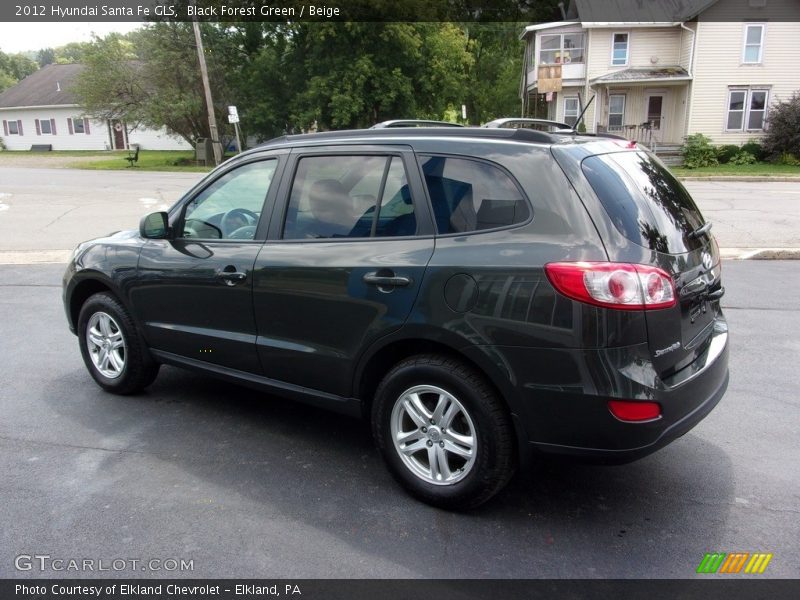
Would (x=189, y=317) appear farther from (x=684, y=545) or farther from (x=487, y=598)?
(x=684, y=545)

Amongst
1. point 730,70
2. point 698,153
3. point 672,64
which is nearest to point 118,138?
point 672,64

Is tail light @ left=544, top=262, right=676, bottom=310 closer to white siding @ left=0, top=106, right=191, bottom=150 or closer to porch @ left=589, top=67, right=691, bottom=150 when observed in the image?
porch @ left=589, top=67, right=691, bottom=150

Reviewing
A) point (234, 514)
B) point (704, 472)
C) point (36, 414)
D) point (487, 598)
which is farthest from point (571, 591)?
point (36, 414)

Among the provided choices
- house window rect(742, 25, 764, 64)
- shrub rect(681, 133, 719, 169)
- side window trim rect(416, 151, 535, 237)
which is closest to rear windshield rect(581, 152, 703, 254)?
side window trim rect(416, 151, 535, 237)

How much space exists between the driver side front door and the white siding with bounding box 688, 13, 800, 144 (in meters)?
30.6

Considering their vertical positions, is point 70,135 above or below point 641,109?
below

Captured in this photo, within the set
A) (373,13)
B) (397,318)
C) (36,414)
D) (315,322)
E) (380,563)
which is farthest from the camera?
(373,13)

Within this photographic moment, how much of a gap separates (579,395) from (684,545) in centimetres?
90

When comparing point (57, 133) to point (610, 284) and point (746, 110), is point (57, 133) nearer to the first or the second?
point (746, 110)

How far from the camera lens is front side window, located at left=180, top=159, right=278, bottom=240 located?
4.12 metres

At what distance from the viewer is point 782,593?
8.89ft

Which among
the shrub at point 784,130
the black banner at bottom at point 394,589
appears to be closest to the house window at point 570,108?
the shrub at point 784,130

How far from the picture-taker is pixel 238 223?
4.31 metres

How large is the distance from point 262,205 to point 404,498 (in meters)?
1.89
